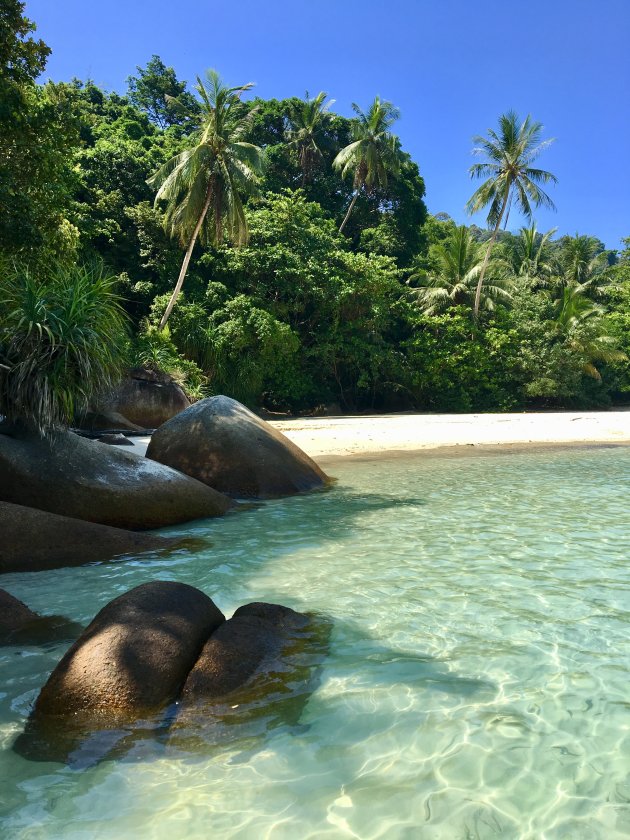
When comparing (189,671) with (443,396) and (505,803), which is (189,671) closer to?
(505,803)

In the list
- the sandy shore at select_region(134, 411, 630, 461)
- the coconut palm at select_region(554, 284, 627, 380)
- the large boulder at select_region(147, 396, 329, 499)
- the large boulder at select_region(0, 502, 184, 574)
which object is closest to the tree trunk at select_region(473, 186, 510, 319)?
the coconut palm at select_region(554, 284, 627, 380)

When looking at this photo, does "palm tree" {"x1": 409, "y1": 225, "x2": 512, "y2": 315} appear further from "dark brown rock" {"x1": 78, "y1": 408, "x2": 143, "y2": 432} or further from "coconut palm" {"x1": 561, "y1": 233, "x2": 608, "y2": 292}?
"dark brown rock" {"x1": 78, "y1": 408, "x2": 143, "y2": 432}

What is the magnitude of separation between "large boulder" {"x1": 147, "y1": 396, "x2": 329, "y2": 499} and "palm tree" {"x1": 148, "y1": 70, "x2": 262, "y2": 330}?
13.5m

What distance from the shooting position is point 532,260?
40094mm

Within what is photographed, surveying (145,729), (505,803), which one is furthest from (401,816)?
(145,729)

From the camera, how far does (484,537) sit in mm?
6387

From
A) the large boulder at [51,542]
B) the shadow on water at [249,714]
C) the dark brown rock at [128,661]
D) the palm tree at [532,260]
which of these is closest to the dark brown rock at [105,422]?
the large boulder at [51,542]

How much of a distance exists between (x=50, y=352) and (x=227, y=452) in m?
2.85

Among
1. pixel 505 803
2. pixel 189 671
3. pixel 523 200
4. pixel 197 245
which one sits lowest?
pixel 505 803

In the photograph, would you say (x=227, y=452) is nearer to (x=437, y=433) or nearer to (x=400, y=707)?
(x=400, y=707)

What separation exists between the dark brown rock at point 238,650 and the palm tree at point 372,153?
3100 centimetres

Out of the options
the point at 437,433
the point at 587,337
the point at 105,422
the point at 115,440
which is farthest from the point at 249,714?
the point at 587,337

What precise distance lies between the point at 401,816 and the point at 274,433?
7.52 metres

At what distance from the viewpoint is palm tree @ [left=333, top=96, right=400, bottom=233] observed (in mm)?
32219
